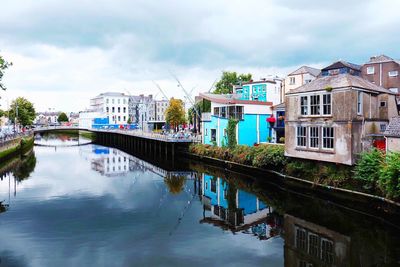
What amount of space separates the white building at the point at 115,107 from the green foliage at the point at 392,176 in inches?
4556

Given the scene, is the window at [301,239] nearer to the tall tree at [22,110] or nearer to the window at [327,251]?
the window at [327,251]

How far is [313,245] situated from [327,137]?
11.0 meters

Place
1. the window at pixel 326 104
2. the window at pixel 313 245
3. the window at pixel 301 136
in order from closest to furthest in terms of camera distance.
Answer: the window at pixel 313 245
the window at pixel 326 104
the window at pixel 301 136

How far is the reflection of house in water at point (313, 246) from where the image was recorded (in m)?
14.2

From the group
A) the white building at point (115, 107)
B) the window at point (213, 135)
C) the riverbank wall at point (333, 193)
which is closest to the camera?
the riverbank wall at point (333, 193)

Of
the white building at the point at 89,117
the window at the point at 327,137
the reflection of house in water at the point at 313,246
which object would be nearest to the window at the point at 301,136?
the window at the point at 327,137

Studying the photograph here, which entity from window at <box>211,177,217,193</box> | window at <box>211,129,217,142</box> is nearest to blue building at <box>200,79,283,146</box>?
window at <box>211,129,217,142</box>

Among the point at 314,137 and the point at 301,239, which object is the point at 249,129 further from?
the point at 301,239

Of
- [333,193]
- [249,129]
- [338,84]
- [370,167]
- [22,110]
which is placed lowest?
[333,193]

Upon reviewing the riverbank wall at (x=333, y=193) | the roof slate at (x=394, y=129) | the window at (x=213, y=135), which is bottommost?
the riverbank wall at (x=333, y=193)

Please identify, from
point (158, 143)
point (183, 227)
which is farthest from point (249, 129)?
point (158, 143)

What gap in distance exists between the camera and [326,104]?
2503 centimetres

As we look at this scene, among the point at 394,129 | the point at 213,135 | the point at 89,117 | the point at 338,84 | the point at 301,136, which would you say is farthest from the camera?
the point at 89,117

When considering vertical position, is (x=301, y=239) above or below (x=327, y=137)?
below
